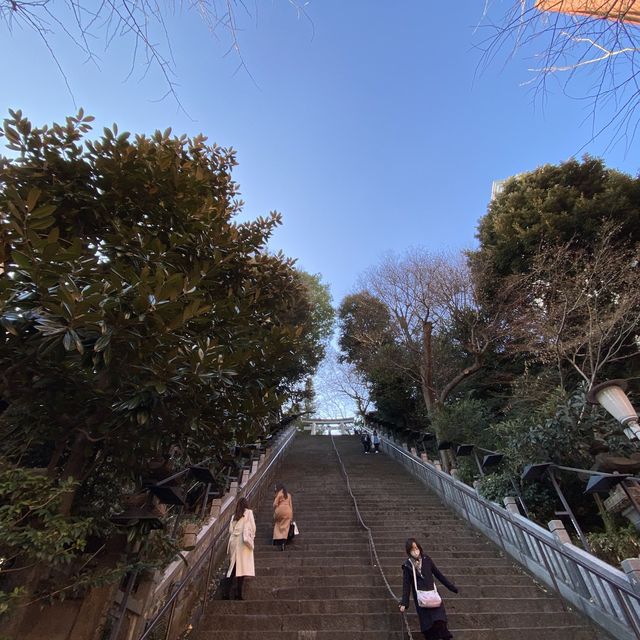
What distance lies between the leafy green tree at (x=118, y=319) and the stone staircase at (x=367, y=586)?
2.18m

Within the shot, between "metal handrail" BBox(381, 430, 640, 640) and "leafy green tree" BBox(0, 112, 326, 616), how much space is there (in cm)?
399

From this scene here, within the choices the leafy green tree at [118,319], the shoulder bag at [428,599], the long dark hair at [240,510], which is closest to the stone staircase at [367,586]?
the shoulder bag at [428,599]

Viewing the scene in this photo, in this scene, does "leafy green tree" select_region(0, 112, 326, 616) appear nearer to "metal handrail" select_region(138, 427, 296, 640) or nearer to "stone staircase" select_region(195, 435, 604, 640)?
"metal handrail" select_region(138, 427, 296, 640)

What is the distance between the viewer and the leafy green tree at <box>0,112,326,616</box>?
2.35m

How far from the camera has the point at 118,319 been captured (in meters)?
2.36

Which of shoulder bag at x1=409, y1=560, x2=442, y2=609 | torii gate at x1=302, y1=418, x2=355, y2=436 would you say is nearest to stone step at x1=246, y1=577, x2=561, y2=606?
shoulder bag at x1=409, y1=560, x2=442, y2=609

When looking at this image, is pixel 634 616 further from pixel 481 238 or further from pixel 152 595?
pixel 481 238

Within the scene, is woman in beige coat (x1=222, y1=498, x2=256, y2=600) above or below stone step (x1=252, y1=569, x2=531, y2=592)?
above

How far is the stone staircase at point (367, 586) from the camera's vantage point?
13.5 feet

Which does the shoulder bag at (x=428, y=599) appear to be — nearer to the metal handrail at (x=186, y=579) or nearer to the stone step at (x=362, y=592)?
the stone step at (x=362, y=592)

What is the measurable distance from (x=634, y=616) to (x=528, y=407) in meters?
5.88

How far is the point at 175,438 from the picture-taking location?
3506 mm

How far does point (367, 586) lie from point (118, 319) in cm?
485

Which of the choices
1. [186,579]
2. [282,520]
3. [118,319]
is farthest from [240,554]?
[118,319]
